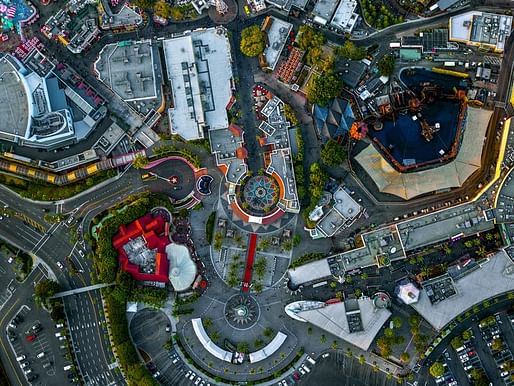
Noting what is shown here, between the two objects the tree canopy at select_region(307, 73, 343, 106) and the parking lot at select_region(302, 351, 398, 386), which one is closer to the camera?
the tree canopy at select_region(307, 73, 343, 106)

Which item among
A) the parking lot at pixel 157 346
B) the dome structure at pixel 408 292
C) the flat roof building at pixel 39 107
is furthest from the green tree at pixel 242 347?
the flat roof building at pixel 39 107

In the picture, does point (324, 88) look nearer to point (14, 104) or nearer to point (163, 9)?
point (163, 9)

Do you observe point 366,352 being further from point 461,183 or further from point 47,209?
point 47,209

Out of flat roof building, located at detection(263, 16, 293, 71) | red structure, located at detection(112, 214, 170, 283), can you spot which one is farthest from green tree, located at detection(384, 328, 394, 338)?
flat roof building, located at detection(263, 16, 293, 71)

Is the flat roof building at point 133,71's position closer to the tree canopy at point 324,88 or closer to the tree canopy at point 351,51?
the tree canopy at point 324,88

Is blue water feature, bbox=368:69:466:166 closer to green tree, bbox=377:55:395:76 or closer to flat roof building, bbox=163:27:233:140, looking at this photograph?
green tree, bbox=377:55:395:76
